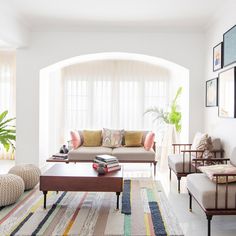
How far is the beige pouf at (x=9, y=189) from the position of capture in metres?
3.41

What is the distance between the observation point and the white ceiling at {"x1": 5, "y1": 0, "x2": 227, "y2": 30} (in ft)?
14.7

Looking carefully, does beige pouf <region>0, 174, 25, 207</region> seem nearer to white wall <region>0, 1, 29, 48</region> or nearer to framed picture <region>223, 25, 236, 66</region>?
white wall <region>0, 1, 29, 48</region>

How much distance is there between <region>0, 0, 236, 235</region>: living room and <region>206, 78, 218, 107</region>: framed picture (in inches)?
2.5

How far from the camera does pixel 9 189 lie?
3471 mm

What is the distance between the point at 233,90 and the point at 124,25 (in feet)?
8.35

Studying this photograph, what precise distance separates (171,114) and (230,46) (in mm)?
2373

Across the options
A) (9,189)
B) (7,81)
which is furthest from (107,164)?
(7,81)

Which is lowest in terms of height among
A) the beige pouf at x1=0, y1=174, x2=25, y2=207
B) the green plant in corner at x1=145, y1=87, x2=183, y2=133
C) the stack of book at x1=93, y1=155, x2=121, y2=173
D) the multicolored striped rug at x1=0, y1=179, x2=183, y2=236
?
the multicolored striped rug at x1=0, y1=179, x2=183, y2=236

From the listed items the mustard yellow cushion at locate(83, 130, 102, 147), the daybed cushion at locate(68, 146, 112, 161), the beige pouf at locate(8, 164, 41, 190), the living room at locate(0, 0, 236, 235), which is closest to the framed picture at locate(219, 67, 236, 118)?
the living room at locate(0, 0, 236, 235)

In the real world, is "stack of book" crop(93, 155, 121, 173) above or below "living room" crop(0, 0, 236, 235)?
below

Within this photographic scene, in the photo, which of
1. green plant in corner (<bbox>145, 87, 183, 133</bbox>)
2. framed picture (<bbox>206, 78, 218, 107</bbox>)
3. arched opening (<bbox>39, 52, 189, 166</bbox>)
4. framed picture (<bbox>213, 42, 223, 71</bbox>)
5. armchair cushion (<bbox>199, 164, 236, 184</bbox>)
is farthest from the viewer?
arched opening (<bbox>39, 52, 189, 166</bbox>)

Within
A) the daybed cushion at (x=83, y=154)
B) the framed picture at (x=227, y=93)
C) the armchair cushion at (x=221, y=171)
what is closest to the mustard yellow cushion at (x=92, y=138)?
the daybed cushion at (x=83, y=154)

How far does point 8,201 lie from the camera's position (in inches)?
138

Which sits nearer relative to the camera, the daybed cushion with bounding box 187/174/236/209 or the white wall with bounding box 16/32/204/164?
the daybed cushion with bounding box 187/174/236/209
